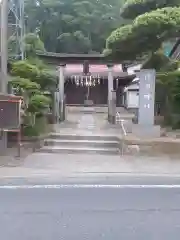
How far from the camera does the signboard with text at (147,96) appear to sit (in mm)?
15305

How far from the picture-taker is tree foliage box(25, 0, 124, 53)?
4278 cm

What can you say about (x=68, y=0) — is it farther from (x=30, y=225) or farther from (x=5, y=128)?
(x=30, y=225)

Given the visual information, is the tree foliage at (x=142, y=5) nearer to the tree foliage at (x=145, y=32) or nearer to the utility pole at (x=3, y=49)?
the tree foliage at (x=145, y=32)

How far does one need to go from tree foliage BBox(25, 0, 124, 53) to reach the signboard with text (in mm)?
27774

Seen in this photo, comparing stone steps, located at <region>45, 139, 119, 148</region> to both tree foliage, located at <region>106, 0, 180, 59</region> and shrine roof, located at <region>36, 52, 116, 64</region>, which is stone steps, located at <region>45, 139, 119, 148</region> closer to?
tree foliage, located at <region>106, 0, 180, 59</region>

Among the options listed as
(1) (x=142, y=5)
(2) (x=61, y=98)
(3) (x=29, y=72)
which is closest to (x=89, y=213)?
(3) (x=29, y=72)

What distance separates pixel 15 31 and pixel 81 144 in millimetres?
11361

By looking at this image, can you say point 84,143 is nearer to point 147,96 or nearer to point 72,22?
point 147,96

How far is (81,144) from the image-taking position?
1548cm

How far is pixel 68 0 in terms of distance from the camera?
46.1m

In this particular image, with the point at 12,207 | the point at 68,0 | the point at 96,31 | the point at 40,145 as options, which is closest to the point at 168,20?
the point at 40,145

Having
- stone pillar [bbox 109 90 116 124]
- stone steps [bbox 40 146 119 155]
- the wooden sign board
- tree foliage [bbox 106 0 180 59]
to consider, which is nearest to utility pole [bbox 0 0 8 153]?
the wooden sign board

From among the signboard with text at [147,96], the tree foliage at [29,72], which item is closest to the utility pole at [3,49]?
the tree foliage at [29,72]

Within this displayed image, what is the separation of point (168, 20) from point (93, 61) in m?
9.77
